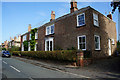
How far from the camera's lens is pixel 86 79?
6418mm

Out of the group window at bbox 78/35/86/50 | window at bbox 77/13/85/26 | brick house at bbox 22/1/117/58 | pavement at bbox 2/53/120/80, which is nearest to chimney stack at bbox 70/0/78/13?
brick house at bbox 22/1/117/58

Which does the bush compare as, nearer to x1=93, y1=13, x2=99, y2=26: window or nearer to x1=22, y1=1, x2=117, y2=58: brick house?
x1=22, y1=1, x2=117, y2=58: brick house

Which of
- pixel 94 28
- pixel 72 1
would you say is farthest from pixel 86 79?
pixel 72 1

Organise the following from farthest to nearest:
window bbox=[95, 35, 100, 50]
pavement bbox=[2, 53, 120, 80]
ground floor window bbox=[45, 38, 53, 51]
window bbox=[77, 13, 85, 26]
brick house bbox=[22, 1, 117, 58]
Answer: ground floor window bbox=[45, 38, 53, 51] < window bbox=[77, 13, 85, 26] < window bbox=[95, 35, 100, 50] < brick house bbox=[22, 1, 117, 58] < pavement bbox=[2, 53, 120, 80]

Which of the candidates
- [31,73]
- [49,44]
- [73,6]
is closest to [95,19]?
[73,6]

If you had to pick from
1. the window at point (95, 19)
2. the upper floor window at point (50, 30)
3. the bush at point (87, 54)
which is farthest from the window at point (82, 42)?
the upper floor window at point (50, 30)

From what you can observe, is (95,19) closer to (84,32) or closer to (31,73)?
(84,32)

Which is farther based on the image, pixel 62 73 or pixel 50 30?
pixel 50 30

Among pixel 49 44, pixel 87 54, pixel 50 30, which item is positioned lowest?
pixel 87 54

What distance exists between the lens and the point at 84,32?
43.4 feet

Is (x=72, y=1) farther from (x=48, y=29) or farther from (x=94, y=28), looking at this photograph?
(x=48, y=29)

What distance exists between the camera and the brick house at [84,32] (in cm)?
1294

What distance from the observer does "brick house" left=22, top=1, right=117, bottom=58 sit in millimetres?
12938

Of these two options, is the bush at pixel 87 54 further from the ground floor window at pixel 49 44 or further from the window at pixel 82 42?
the ground floor window at pixel 49 44
